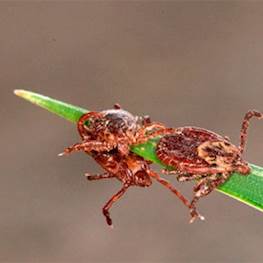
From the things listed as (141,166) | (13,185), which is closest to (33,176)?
(13,185)

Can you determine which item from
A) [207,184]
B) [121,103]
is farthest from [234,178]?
[121,103]

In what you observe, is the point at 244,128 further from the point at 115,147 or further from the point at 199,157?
the point at 115,147

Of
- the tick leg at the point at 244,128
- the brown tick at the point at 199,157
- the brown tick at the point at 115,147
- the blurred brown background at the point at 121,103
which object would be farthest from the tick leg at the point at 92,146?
the blurred brown background at the point at 121,103

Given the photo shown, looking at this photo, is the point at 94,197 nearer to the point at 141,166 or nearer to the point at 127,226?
the point at 127,226

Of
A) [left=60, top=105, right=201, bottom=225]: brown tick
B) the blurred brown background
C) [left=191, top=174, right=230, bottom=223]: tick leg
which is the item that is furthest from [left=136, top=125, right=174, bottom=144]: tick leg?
the blurred brown background

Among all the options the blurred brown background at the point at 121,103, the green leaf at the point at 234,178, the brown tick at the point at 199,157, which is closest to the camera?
the green leaf at the point at 234,178

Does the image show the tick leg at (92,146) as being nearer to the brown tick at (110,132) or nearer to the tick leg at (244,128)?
the brown tick at (110,132)

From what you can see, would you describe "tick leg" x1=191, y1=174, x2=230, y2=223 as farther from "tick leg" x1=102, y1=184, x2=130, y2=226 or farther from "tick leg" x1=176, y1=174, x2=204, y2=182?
"tick leg" x1=102, y1=184, x2=130, y2=226

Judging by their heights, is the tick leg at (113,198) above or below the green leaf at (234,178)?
below
